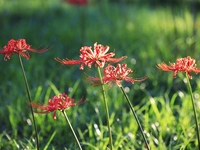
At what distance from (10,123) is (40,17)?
3.97 meters

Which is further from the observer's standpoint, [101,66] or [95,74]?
[95,74]

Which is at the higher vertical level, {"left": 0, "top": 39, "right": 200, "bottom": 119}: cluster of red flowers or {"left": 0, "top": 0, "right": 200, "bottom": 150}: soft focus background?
{"left": 0, "top": 39, "right": 200, "bottom": 119}: cluster of red flowers

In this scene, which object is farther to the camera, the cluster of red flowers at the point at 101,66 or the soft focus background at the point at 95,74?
the soft focus background at the point at 95,74

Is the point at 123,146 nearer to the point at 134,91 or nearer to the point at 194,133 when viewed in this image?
the point at 194,133

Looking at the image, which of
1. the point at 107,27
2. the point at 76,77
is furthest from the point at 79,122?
the point at 107,27

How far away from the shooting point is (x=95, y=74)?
15.1 feet

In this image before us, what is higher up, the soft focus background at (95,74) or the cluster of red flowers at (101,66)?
the cluster of red flowers at (101,66)

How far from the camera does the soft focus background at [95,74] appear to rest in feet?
9.97

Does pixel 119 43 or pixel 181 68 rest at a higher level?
pixel 181 68

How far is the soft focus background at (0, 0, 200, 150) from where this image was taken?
3039 millimetres

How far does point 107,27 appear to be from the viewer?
6469 mm

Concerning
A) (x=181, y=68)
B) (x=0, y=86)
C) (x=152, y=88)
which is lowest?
(x=152, y=88)

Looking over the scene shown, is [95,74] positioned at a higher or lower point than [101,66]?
lower

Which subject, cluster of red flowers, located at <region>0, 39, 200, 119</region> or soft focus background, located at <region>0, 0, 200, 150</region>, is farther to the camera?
soft focus background, located at <region>0, 0, 200, 150</region>
